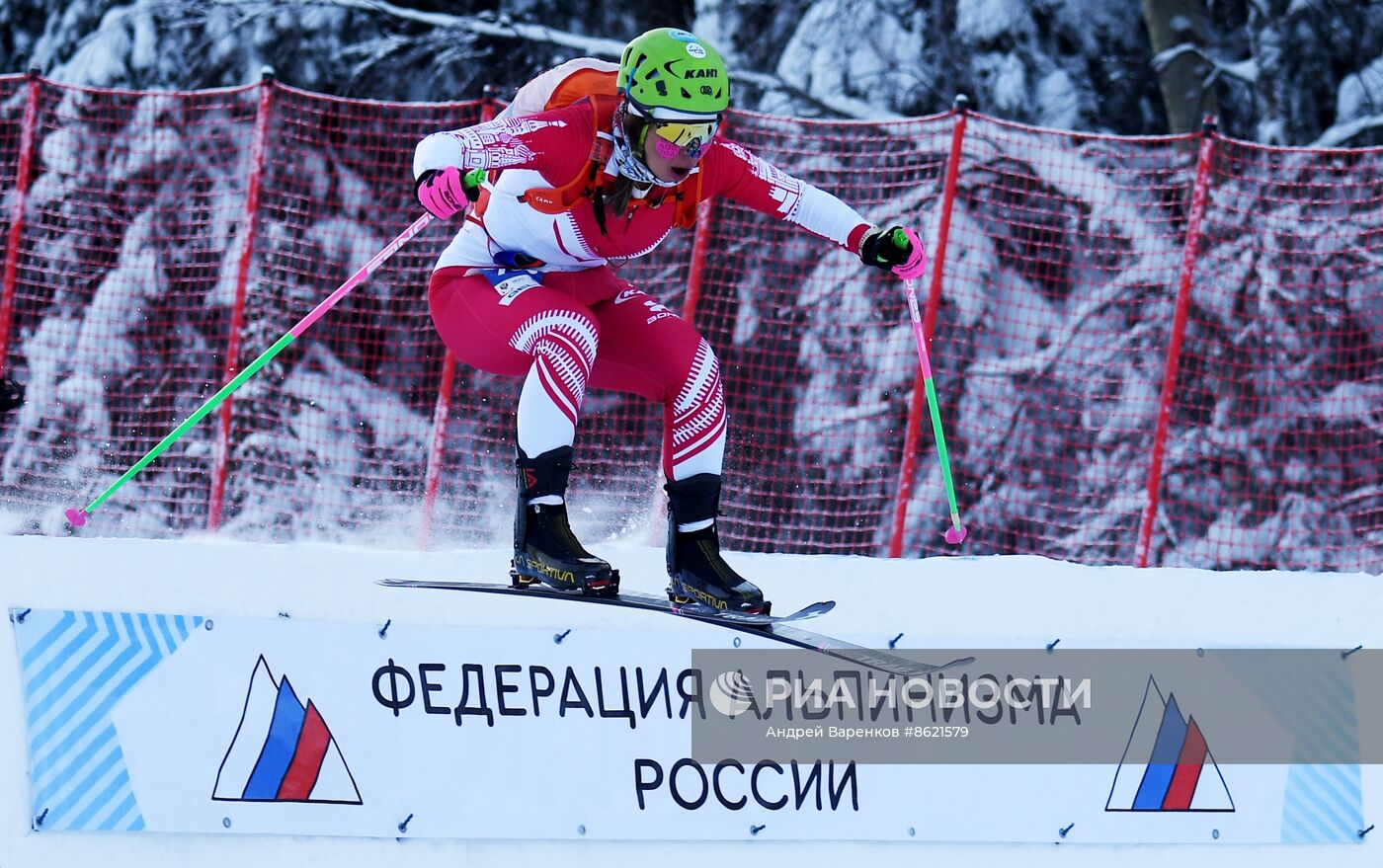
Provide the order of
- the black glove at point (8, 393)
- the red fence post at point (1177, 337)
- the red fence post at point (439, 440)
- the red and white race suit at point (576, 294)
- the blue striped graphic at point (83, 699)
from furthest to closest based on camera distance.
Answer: the black glove at point (8, 393) < the red fence post at point (439, 440) < the red fence post at point (1177, 337) < the red and white race suit at point (576, 294) < the blue striped graphic at point (83, 699)

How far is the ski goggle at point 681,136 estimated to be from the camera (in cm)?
385

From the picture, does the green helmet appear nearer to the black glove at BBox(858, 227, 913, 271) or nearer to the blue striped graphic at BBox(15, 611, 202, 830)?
the black glove at BBox(858, 227, 913, 271)

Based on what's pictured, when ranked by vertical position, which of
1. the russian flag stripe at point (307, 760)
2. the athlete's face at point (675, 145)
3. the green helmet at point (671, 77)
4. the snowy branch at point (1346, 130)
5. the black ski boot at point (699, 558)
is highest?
the snowy branch at point (1346, 130)

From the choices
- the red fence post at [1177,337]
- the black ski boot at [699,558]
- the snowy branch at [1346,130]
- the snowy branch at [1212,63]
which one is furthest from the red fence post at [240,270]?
the snowy branch at [1346,130]

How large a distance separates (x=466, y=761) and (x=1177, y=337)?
423cm

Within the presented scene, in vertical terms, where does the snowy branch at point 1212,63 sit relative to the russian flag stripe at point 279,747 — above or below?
above

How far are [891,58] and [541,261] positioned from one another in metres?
8.74

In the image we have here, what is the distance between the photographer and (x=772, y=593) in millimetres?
4301

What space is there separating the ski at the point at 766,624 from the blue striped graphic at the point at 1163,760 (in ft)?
1.63

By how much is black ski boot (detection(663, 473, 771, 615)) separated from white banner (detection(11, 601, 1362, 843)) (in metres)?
0.26

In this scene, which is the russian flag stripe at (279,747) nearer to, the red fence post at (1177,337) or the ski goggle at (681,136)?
the ski goggle at (681,136)

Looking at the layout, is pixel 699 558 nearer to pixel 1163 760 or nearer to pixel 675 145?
pixel 675 145

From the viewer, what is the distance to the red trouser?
4004 millimetres

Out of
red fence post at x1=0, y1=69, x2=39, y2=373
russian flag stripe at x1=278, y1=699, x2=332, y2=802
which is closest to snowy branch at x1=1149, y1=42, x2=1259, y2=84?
red fence post at x1=0, y1=69, x2=39, y2=373
